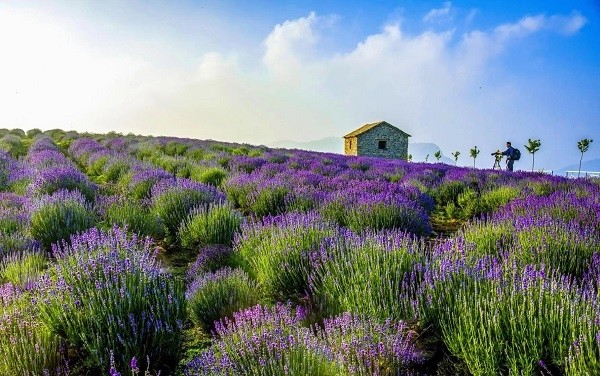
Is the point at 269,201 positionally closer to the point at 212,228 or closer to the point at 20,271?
the point at 212,228

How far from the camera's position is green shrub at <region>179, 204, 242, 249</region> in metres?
4.93

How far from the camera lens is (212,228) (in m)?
4.93

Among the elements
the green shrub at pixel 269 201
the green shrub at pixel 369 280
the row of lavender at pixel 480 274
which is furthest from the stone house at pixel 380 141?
the green shrub at pixel 369 280

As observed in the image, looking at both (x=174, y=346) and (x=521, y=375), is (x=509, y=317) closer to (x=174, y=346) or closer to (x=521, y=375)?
(x=521, y=375)

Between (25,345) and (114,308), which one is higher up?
(114,308)

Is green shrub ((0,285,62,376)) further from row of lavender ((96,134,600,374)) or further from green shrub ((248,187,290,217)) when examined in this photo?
green shrub ((248,187,290,217))

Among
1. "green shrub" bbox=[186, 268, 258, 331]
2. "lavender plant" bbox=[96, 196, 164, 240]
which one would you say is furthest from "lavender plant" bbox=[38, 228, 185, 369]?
"lavender plant" bbox=[96, 196, 164, 240]

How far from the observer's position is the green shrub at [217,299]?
3020mm

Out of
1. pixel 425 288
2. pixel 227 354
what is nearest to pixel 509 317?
pixel 425 288

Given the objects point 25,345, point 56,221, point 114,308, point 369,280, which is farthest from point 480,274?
point 56,221

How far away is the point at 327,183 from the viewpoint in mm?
7727

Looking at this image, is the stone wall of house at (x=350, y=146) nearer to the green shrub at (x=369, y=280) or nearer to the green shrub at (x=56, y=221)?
the green shrub at (x=56, y=221)

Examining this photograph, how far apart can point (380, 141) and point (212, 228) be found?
113 ft

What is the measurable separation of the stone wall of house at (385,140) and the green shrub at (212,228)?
107 feet
